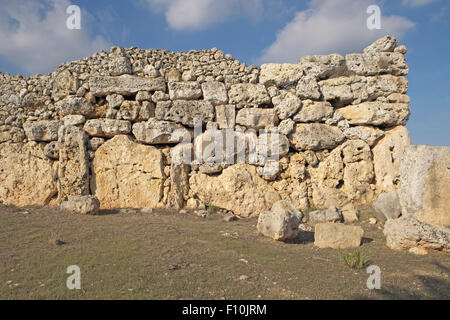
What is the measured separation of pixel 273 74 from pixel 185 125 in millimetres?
3578

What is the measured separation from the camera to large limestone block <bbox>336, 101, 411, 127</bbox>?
10414 mm

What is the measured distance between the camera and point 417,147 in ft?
23.3

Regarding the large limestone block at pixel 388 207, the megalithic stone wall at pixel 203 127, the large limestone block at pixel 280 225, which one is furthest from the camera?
the megalithic stone wall at pixel 203 127

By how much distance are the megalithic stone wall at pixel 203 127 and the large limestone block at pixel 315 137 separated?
0.13 ft

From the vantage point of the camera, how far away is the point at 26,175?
9.75 m

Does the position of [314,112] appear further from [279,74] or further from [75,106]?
[75,106]

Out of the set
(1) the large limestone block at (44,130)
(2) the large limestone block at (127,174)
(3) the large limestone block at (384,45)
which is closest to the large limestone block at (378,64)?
(3) the large limestone block at (384,45)

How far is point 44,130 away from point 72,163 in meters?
1.60

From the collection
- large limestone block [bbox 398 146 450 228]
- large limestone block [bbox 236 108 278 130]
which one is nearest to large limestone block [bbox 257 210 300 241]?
large limestone block [bbox 398 146 450 228]

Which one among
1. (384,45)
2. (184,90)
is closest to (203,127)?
(184,90)

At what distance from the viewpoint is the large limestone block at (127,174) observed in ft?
31.2

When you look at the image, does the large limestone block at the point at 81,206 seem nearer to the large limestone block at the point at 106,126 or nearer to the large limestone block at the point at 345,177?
the large limestone block at the point at 106,126
